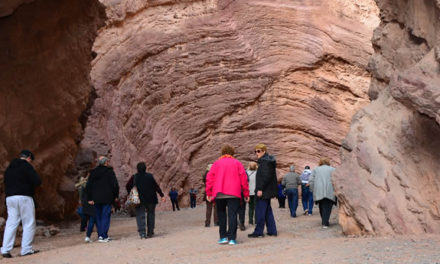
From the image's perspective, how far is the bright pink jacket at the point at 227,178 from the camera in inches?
294

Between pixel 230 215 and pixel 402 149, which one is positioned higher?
pixel 402 149

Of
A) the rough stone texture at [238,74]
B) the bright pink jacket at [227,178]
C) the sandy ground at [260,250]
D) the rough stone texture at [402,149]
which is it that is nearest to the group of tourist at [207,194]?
the bright pink jacket at [227,178]

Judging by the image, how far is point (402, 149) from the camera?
7582 millimetres

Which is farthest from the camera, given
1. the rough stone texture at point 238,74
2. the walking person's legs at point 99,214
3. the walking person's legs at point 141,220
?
the rough stone texture at point 238,74

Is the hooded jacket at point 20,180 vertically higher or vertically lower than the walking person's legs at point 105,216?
higher

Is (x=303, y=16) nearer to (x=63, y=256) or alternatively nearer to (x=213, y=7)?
(x=213, y=7)

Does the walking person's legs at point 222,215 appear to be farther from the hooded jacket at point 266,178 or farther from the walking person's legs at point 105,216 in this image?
the walking person's legs at point 105,216

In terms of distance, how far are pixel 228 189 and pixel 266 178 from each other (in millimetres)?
898

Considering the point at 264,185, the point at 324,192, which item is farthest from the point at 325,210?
the point at 264,185

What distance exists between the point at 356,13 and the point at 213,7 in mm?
7008

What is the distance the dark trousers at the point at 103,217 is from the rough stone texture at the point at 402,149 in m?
3.99

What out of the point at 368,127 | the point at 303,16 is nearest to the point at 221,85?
the point at 303,16

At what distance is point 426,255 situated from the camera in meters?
5.19

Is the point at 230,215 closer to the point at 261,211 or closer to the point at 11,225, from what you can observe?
the point at 261,211
